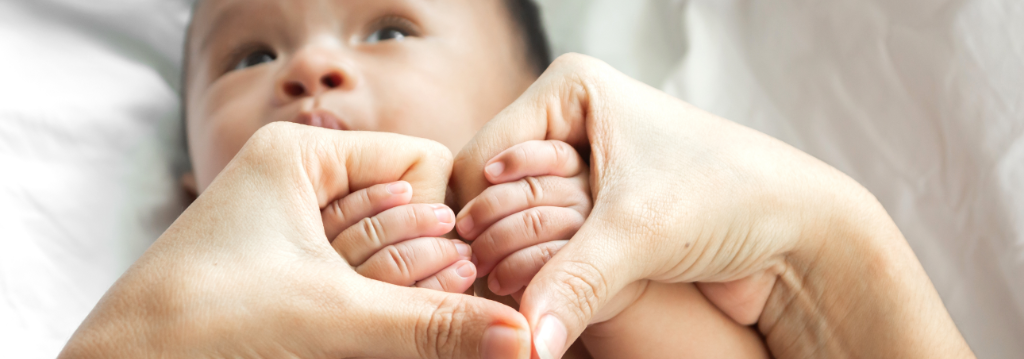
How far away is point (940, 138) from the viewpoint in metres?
1.20

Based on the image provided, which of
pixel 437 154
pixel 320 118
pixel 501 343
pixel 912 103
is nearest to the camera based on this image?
pixel 501 343

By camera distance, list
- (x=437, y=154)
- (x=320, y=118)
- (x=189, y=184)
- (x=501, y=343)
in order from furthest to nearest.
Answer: (x=189, y=184) < (x=320, y=118) < (x=437, y=154) < (x=501, y=343)

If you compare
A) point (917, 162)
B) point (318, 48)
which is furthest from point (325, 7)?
point (917, 162)

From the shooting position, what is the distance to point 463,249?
0.80 m

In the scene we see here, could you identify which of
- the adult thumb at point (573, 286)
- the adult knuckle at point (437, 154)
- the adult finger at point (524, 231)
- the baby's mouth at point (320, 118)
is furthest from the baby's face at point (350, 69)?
the adult thumb at point (573, 286)

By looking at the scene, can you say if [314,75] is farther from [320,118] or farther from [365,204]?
[365,204]

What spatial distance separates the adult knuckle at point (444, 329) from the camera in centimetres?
63

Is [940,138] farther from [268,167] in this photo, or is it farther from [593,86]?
[268,167]

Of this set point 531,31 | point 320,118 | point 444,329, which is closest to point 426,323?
point 444,329

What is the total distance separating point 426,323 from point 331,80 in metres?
0.60

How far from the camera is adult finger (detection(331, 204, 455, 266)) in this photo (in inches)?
30.1

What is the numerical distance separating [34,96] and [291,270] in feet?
3.60

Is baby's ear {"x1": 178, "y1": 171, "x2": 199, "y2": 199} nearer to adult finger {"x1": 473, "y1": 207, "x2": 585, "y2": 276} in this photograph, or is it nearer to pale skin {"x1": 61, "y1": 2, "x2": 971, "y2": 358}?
pale skin {"x1": 61, "y1": 2, "x2": 971, "y2": 358}

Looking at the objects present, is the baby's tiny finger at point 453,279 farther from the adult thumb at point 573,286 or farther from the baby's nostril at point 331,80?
the baby's nostril at point 331,80
